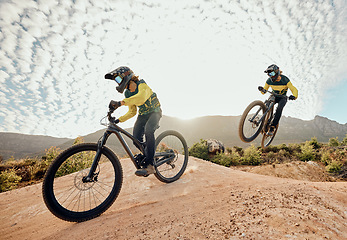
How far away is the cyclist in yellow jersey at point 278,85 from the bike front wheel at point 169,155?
3620mm

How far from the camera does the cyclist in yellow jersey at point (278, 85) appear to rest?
579 centimetres

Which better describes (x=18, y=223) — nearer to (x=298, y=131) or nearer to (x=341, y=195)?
(x=341, y=195)

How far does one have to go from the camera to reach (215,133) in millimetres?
86188

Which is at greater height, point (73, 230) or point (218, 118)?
point (218, 118)

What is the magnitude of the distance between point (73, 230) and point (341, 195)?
205 inches

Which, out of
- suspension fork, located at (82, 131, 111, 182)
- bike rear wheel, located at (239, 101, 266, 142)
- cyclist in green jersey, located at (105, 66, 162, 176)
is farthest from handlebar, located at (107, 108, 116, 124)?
→ bike rear wheel, located at (239, 101, 266, 142)

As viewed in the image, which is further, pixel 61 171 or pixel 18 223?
pixel 61 171

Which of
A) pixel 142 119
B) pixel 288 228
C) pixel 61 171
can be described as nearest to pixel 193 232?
pixel 288 228

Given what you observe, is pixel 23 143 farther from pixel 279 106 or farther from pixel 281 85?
pixel 281 85

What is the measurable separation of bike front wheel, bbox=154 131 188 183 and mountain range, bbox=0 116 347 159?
61675 mm

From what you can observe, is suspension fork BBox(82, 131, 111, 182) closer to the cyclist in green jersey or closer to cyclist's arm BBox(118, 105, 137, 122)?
the cyclist in green jersey

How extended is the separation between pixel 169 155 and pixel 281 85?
498cm

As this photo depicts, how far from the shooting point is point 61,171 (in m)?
7.82

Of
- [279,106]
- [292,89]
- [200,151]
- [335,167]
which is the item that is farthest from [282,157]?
[292,89]
